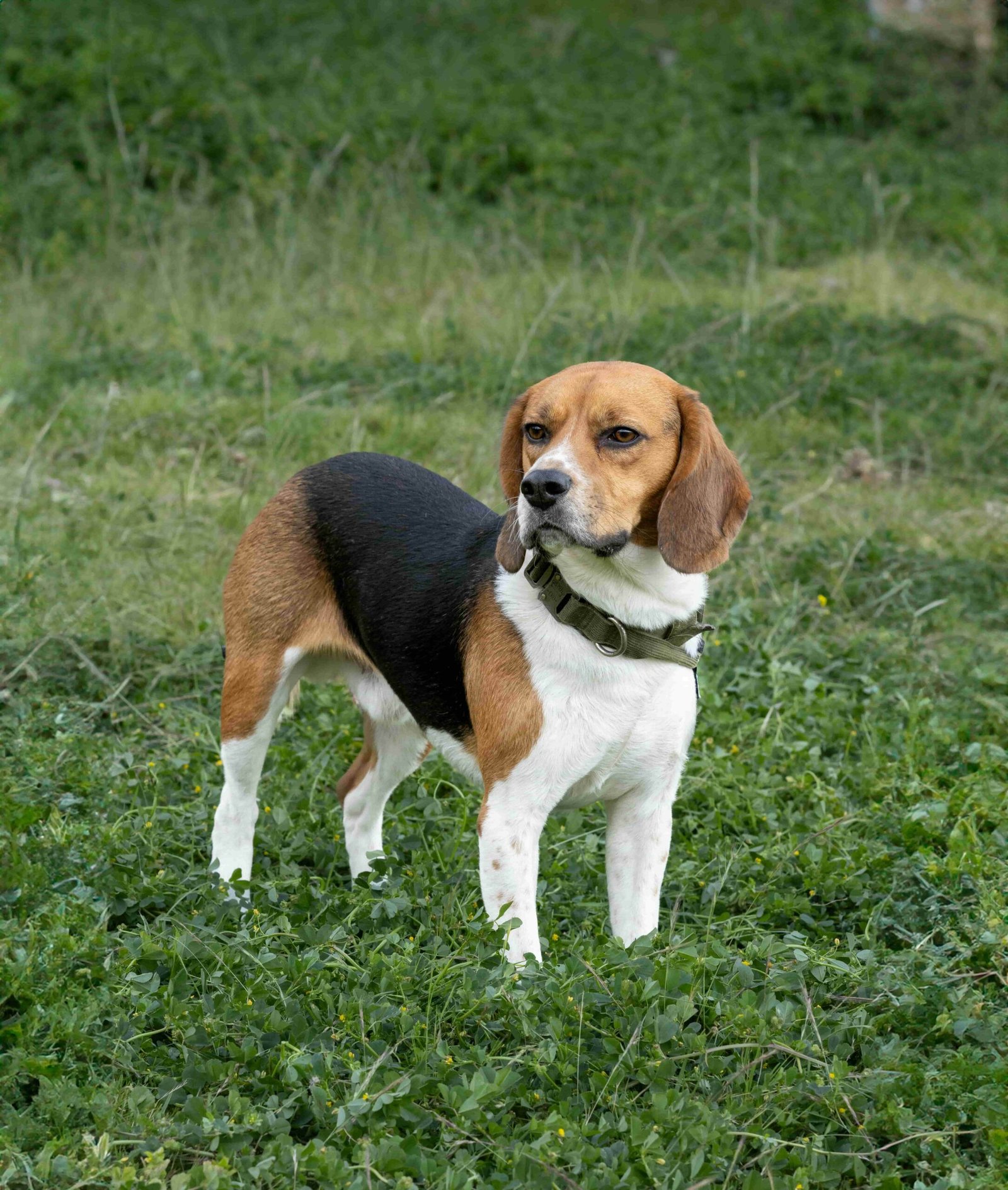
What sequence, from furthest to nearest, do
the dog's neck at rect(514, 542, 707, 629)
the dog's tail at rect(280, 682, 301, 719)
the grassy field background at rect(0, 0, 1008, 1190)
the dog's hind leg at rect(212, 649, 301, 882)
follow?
1. the dog's tail at rect(280, 682, 301, 719)
2. the dog's hind leg at rect(212, 649, 301, 882)
3. the dog's neck at rect(514, 542, 707, 629)
4. the grassy field background at rect(0, 0, 1008, 1190)

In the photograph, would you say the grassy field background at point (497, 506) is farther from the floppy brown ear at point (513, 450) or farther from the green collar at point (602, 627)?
the floppy brown ear at point (513, 450)

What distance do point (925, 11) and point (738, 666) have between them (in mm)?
9960

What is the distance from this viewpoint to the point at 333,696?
5.65 m

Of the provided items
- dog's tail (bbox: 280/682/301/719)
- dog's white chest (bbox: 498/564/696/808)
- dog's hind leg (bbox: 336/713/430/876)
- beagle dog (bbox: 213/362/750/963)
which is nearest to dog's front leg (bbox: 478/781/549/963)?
beagle dog (bbox: 213/362/750/963)

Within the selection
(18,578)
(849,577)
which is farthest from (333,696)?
(849,577)

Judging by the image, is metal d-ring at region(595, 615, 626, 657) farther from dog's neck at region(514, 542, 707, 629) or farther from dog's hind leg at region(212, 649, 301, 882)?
dog's hind leg at region(212, 649, 301, 882)

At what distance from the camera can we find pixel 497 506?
6695 mm

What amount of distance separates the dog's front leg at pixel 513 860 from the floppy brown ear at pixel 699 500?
2.49 ft

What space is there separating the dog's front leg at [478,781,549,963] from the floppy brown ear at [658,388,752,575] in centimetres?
76

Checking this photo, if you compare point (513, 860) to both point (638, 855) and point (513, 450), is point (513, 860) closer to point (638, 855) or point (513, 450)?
point (638, 855)

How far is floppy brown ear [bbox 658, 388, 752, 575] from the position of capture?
3637 mm

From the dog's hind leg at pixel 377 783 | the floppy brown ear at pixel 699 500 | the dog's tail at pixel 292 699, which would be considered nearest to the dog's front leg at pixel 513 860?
the floppy brown ear at pixel 699 500

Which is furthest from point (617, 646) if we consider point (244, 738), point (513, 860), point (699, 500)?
point (244, 738)

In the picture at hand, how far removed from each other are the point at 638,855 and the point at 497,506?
9.92 ft
